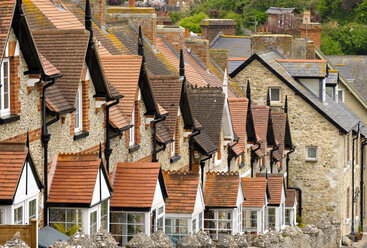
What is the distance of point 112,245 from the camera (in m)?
16.4

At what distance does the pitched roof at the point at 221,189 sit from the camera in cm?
2781

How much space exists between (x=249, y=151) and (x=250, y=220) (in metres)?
5.78

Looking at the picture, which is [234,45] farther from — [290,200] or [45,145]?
[45,145]

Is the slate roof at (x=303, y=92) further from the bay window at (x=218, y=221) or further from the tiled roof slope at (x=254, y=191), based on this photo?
the bay window at (x=218, y=221)

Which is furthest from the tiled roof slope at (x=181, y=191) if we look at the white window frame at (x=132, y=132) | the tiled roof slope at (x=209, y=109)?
the tiled roof slope at (x=209, y=109)

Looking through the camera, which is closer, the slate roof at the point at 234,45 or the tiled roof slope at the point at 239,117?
the tiled roof slope at the point at 239,117

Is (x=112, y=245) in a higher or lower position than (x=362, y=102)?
higher

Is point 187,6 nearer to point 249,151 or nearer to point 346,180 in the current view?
point 346,180

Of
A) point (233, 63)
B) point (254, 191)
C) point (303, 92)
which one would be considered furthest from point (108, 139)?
point (303, 92)

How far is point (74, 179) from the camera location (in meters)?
18.9

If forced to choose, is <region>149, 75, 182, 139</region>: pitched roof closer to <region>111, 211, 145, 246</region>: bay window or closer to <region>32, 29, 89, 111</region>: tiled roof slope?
<region>111, 211, 145, 246</region>: bay window

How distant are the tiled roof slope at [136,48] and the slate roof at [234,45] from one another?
20267mm

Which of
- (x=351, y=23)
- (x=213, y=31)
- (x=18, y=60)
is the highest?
(x=18, y=60)

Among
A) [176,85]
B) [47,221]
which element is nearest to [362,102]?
[176,85]
